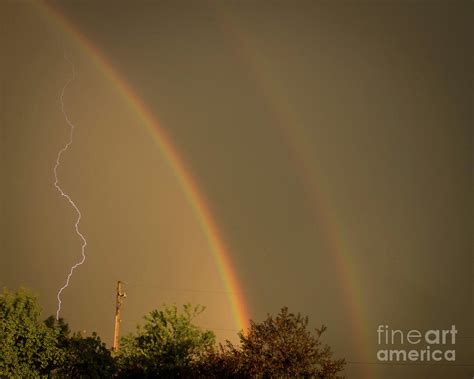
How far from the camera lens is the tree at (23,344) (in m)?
20.6

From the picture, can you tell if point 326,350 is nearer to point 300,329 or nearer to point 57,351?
point 300,329

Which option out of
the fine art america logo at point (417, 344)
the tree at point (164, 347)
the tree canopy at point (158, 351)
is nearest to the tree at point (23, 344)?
the tree canopy at point (158, 351)

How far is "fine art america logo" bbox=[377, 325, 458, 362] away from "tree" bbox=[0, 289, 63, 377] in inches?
1940

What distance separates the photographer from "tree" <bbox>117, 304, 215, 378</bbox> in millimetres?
23531

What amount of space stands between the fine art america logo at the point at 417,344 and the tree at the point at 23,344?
49.3 m

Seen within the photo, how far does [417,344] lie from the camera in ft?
231

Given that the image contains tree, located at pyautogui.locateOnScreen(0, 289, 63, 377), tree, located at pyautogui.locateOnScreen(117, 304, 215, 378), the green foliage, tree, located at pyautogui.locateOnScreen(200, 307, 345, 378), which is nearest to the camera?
tree, located at pyautogui.locateOnScreen(200, 307, 345, 378)

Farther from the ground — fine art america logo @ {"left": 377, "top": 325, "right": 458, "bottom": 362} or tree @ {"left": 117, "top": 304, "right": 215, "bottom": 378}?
fine art america logo @ {"left": 377, "top": 325, "right": 458, "bottom": 362}

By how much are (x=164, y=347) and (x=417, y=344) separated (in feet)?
167

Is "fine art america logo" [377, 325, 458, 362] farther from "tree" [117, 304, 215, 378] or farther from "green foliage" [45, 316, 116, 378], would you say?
"green foliage" [45, 316, 116, 378]

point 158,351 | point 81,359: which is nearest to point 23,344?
point 81,359

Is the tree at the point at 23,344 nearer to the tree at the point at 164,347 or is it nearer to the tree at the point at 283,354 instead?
the tree at the point at 164,347

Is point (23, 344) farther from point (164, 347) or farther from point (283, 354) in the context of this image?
point (283, 354)

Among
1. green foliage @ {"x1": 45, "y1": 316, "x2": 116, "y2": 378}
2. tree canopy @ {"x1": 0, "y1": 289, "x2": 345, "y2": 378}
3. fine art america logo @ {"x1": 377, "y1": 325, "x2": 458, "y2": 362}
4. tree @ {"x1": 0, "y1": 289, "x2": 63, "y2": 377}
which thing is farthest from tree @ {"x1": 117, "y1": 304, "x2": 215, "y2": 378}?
fine art america logo @ {"x1": 377, "y1": 325, "x2": 458, "y2": 362}
